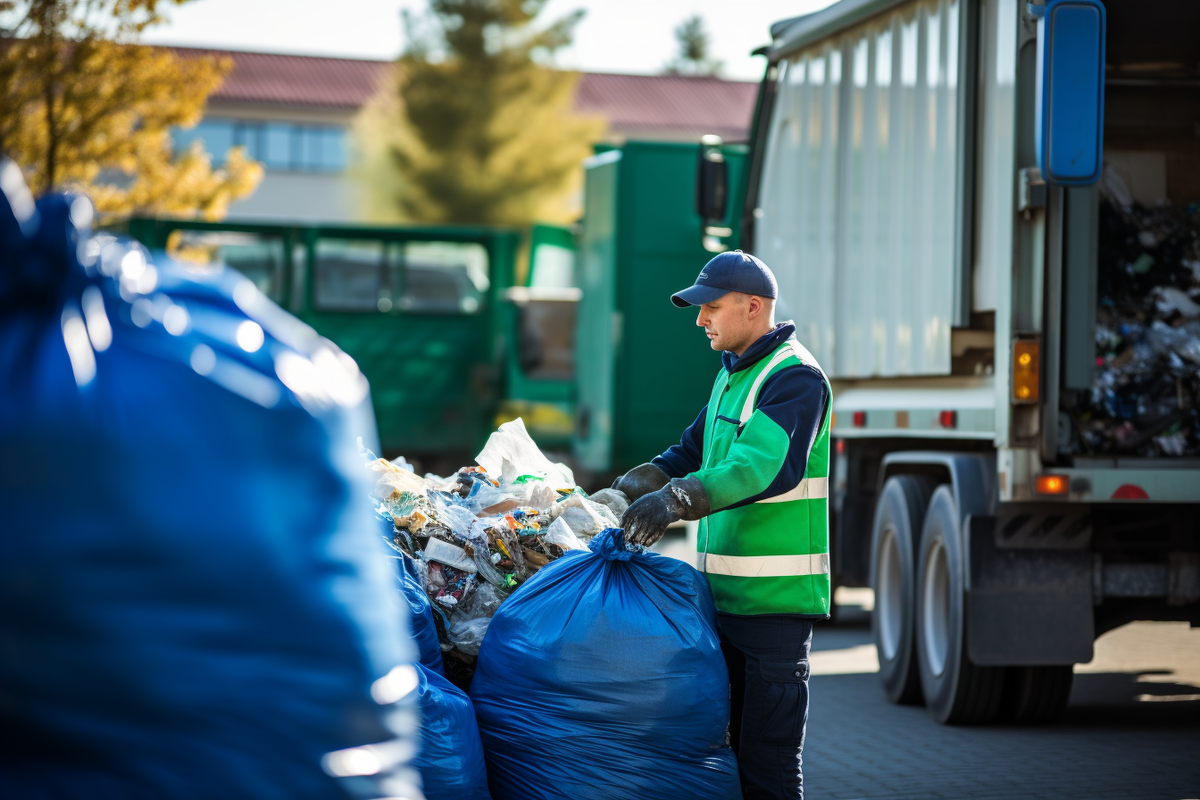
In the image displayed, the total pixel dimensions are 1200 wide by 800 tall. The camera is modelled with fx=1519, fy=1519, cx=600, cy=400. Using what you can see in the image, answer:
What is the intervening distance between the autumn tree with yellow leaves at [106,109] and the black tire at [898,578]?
319 inches

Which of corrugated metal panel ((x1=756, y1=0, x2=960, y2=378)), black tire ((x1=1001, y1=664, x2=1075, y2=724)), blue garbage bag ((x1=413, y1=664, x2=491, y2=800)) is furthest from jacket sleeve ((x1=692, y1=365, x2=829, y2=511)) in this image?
black tire ((x1=1001, y1=664, x2=1075, y2=724))

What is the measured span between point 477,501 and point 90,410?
9.19ft

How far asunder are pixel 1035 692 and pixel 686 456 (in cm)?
261

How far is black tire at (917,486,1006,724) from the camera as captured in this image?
615 cm

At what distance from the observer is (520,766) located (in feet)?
12.0

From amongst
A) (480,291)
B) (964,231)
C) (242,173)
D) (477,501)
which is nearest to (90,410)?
(477,501)

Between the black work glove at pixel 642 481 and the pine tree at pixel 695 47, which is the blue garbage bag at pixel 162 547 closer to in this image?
the black work glove at pixel 642 481

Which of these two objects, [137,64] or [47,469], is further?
[137,64]

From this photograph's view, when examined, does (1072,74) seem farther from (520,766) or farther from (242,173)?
(242,173)

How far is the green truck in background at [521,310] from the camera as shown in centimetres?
1116

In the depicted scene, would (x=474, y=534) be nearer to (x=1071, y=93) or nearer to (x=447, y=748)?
(x=447, y=748)

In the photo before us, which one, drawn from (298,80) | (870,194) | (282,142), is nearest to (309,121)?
(282,142)

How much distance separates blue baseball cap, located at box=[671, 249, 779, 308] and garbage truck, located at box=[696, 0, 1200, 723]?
1.73 meters

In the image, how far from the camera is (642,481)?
445 centimetres
